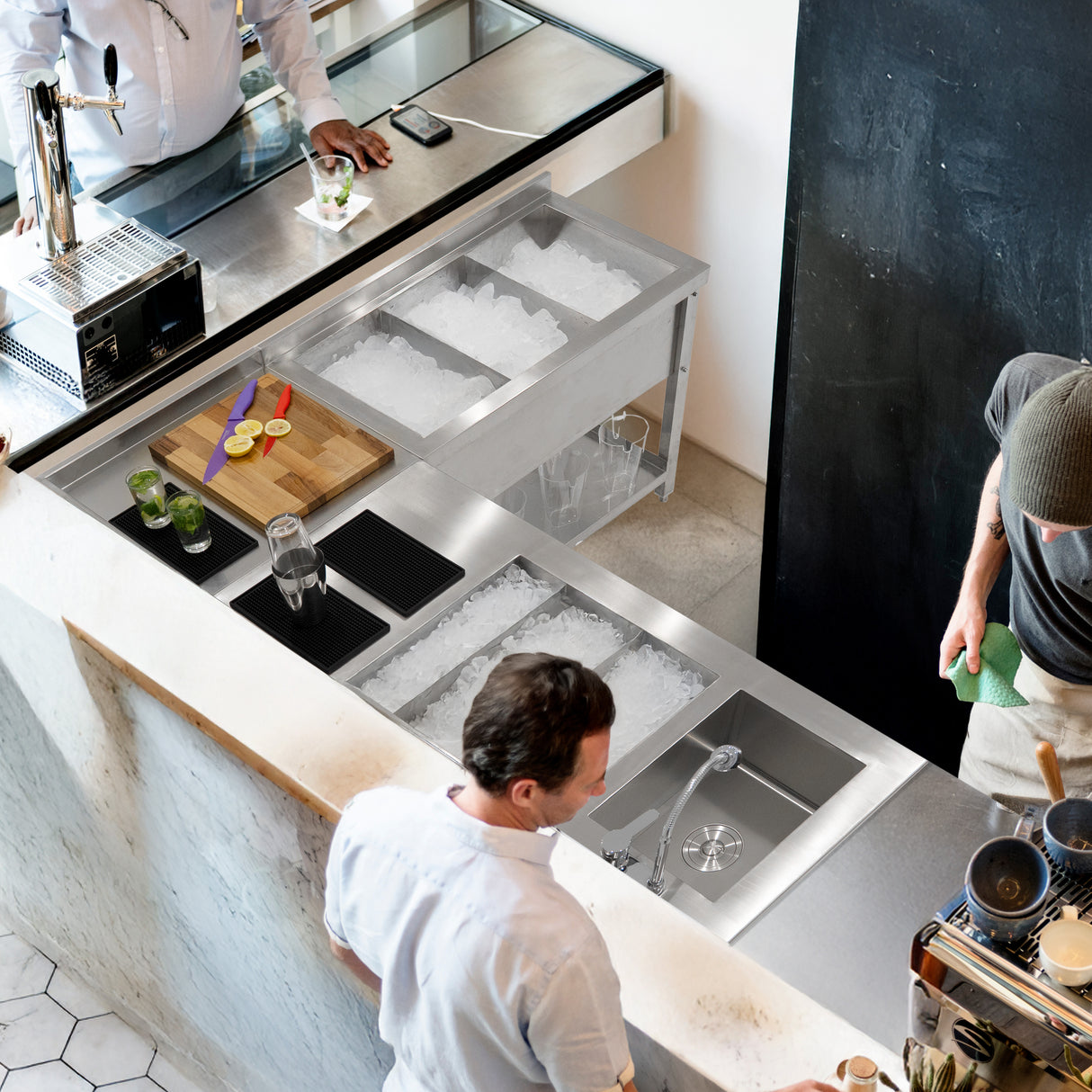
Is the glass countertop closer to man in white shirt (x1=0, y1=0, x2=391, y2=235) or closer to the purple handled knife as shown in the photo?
man in white shirt (x1=0, y1=0, x2=391, y2=235)

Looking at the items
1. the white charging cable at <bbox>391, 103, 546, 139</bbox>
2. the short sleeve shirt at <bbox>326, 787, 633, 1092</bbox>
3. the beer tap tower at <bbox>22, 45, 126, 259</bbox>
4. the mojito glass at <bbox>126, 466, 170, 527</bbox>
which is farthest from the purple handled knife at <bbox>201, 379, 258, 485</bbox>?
the short sleeve shirt at <bbox>326, 787, 633, 1092</bbox>

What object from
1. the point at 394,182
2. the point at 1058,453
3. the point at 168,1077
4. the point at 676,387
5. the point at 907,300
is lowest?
the point at 168,1077

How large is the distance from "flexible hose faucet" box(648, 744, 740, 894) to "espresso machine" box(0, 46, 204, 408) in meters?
1.58

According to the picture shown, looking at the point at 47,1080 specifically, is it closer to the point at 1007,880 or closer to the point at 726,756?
the point at 726,756

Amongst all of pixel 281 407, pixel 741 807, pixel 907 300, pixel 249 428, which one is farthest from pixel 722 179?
pixel 741 807

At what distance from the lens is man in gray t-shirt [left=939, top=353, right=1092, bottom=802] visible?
232 centimetres

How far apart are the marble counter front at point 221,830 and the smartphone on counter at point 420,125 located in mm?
1562

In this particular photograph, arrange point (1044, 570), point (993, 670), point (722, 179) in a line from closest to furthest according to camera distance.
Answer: point (1044, 570), point (993, 670), point (722, 179)

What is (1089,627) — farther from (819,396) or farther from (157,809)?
(157,809)

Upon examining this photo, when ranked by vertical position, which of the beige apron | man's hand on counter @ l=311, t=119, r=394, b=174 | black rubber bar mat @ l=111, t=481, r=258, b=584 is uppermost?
man's hand on counter @ l=311, t=119, r=394, b=174

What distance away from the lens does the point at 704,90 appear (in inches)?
168

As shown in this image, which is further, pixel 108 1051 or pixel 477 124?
pixel 477 124

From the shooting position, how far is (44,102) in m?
2.81

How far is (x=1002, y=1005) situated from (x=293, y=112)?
311 cm
